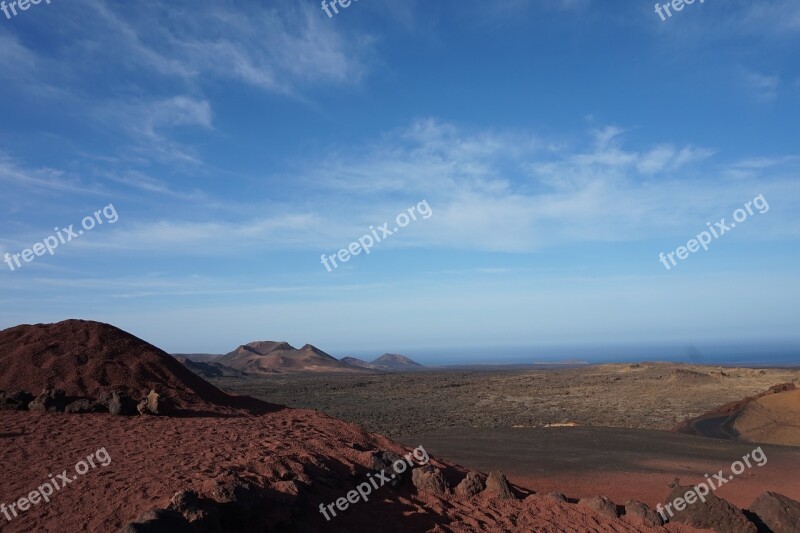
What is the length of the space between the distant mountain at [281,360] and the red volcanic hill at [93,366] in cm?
6488

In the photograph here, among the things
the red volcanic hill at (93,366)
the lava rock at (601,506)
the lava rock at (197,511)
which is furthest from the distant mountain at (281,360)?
the lava rock at (197,511)

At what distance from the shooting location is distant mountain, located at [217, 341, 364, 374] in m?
88.2

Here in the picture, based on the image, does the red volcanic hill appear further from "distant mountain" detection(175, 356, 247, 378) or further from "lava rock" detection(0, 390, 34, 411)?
"distant mountain" detection(175, 356, 247, 378)

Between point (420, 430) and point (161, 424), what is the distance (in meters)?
13.7

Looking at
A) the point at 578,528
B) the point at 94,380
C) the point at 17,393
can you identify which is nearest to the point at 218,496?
the point at 578,528

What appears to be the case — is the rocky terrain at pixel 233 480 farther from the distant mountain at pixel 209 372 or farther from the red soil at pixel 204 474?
the distant mountain at pixel 209 372

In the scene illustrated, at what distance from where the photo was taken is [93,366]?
46.0ft

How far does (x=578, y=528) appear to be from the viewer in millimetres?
9000

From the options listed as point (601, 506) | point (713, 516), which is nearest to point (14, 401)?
point (601, 506)

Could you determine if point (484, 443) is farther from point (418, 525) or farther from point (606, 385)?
point (606, 385)

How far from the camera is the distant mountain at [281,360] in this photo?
289ft

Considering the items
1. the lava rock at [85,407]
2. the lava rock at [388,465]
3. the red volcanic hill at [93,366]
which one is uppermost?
the red volcanic hill at [93,366]

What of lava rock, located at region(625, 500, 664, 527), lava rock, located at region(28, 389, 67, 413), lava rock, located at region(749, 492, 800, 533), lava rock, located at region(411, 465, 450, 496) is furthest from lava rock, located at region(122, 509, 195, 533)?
lava rock, located at region(749, 492, 800, 533)

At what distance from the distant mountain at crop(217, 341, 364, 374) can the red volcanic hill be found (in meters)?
64.9
